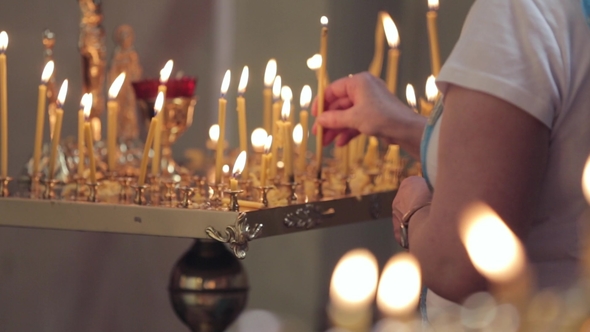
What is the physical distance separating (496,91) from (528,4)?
0.08m

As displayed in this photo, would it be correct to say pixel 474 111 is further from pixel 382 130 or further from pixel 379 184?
pixel 379 184

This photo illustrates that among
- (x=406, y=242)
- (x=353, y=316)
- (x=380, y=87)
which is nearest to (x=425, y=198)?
(x=406, y=242)

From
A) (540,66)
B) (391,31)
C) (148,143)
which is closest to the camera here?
(540,66)

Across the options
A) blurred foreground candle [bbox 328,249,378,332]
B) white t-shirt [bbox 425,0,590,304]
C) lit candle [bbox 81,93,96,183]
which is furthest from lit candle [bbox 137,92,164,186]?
blurred foreground candle [bbox 328,249,378,332]

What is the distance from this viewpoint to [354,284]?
0.41m

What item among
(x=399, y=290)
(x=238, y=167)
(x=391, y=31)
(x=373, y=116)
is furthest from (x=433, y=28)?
(x=399, y=290)

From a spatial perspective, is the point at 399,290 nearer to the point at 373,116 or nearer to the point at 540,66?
the point at 540,66

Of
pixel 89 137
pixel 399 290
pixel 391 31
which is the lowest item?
pixel 399 290

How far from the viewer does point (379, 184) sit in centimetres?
126

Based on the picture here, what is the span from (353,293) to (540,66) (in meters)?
0.38

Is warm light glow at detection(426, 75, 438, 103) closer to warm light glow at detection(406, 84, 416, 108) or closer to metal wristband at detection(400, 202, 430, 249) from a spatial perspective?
warm light glow at detection(406, 84, 416, 108)

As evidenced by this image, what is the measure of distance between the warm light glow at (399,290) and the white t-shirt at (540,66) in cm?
25

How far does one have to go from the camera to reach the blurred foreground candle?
0.35m

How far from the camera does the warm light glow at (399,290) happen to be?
1.30 feet
